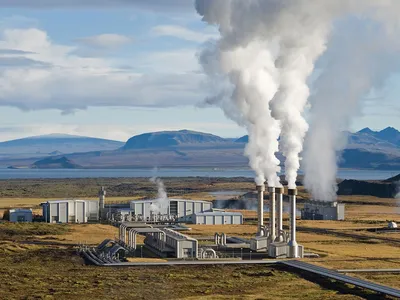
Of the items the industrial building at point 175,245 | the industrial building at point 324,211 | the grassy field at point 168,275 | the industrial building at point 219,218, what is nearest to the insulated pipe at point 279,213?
the grassy field at point 168,275

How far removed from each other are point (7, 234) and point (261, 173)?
30.9 m

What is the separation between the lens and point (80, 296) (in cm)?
5181

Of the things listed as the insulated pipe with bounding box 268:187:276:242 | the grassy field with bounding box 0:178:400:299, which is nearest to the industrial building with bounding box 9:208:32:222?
the grassy field with bounding box 0:178:400:299

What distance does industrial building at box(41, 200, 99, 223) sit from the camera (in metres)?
114

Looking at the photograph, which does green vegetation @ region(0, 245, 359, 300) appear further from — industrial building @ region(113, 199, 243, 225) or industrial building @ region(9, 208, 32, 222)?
industrial building @ region(113, 199, 243, 225)

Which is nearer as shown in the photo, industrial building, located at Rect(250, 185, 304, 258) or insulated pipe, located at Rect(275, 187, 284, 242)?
industrial building, located at Rect(250, 185, 304, 258)

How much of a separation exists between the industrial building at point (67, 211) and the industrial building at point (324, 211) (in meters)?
34.2

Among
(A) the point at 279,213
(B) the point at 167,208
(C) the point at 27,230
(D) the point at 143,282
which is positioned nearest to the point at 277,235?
(A) the point at 279,213

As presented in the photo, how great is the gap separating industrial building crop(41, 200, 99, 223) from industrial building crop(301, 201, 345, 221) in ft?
112

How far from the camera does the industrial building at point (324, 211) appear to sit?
12544 cm

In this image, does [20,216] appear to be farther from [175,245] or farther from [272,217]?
[175,245]

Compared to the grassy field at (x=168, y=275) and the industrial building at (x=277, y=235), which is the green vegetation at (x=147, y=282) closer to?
the grassy field at (x=168, y=275)

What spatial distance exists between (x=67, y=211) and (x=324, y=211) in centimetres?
3930

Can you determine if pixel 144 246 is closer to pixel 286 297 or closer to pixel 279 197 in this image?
pixel 279 197
